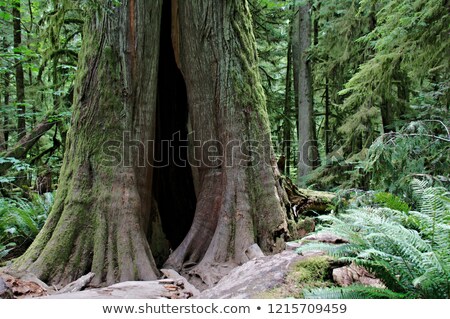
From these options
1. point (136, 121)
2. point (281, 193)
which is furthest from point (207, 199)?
point (136, 121)

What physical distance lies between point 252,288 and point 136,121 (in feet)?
9.30

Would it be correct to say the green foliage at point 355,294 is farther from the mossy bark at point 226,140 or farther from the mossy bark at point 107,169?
the mossy bark at point 107,169

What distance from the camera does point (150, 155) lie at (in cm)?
484

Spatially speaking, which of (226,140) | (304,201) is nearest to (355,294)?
(226,140)

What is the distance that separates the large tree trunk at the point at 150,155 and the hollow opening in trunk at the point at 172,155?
46 cm

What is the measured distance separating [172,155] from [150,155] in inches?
35.1

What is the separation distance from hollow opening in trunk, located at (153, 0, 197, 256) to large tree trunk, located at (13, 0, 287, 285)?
1.50ft

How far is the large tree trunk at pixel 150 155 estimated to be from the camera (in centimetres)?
415

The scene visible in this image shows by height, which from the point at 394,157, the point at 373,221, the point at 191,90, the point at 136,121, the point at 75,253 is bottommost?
the point at 75,253

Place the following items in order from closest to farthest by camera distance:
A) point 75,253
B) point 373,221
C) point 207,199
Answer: point 373,221
point 75,253
point 207,199

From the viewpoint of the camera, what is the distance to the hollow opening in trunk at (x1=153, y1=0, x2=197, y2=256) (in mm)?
5656

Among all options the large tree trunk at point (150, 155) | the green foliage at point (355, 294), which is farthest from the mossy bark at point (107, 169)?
the green foliage at point (355, 294)

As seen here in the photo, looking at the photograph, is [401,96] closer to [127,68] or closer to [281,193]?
[281,193]

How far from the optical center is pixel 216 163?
4.86m
